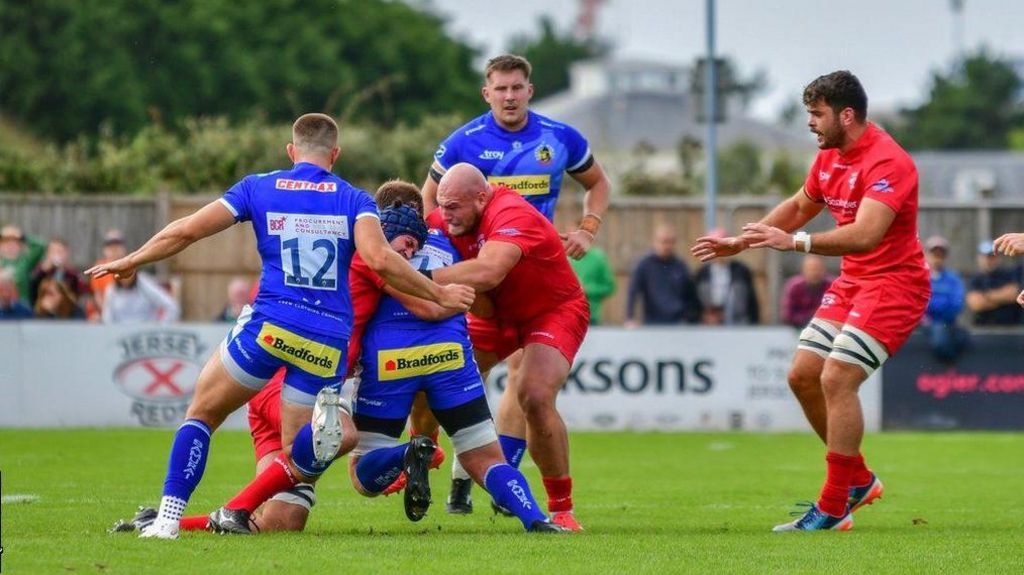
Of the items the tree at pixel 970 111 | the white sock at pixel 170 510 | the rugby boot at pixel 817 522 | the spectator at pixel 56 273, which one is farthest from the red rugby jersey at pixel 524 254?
the tree at pixel 970 111

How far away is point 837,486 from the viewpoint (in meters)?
9.40

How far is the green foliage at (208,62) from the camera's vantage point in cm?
5091

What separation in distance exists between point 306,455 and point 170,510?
70cm

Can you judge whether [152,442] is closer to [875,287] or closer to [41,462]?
[41,462]

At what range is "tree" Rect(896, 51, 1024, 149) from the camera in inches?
3511

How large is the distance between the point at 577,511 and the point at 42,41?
4393 centimetres

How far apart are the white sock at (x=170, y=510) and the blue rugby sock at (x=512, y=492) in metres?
1.58

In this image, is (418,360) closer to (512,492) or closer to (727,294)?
(512,492)

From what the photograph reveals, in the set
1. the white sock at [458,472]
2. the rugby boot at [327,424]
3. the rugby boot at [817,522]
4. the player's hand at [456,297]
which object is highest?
the player's hand at [456,297]

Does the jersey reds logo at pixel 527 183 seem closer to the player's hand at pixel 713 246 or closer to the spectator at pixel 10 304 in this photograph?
the player's hand at pixel 713 246

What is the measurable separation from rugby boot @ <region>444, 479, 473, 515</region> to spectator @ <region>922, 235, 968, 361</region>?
9.13m

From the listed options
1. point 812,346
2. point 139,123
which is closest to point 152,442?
point 812,346

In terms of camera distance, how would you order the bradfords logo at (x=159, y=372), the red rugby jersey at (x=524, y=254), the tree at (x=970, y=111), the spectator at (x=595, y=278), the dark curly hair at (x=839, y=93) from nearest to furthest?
the red rugby jersey at (x=524, y=254)
the dark curly hair at (x=839, y=93)
the bradfords logo at (x=159, y=372)
the spectator at (x=595, y=278)
the tree at (x=970, y=111)

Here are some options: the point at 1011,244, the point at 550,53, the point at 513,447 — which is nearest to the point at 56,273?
the point at 513,447
